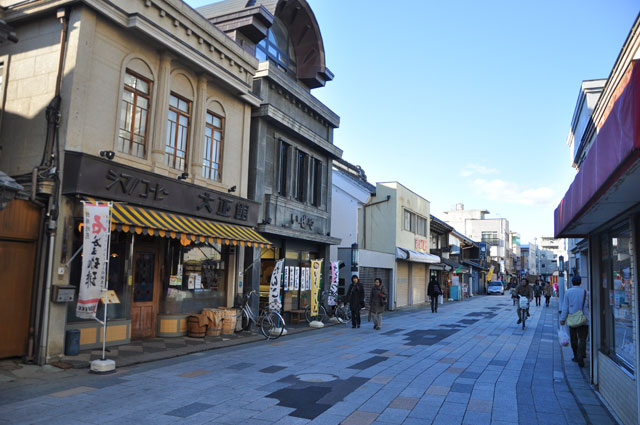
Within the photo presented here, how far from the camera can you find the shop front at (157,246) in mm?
10102

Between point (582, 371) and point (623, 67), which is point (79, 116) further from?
point (623, 67)

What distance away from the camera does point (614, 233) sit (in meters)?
7.50

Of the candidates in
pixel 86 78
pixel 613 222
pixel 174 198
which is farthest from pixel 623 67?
pixel 86 78

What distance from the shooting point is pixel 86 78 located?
1023cm

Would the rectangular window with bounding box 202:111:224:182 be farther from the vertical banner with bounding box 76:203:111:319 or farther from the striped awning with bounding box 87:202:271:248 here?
the vertical banner with bounding box 76:203:111:319

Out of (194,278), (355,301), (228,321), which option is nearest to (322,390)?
(228,321)

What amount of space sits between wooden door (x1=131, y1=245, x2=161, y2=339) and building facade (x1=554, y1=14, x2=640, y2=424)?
9.94m

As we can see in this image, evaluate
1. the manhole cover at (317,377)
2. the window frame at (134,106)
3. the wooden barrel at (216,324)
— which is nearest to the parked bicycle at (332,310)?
the wooden barrel at (216,324)

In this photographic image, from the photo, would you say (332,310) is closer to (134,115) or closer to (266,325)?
(266,325)

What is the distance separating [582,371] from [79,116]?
12154 millimetres

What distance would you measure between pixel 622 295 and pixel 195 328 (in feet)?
34.4

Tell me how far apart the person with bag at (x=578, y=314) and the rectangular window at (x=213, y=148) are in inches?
400

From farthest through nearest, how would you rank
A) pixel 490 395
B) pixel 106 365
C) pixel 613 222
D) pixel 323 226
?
pixel 323 226, pixel 106 365, pixel 490 395, pixel 613 222

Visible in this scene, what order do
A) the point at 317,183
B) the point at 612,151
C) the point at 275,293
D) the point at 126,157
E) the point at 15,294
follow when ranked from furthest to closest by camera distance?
the point at 317,183
the point at 275,293
the point at 126,157
the point at 15,294
the point at 612,151
